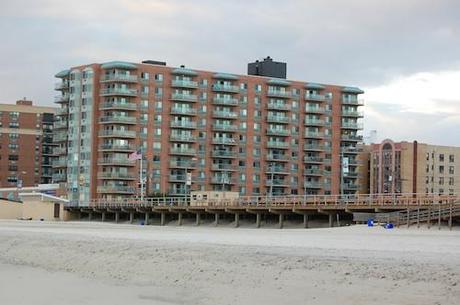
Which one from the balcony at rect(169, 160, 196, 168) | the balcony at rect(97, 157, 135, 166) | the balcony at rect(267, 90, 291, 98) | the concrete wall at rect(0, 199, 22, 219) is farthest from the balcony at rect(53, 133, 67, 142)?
the balcony at rect(267, 90, 291, 98)

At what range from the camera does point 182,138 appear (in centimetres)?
14112

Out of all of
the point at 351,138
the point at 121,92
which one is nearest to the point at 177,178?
the point at 121,92

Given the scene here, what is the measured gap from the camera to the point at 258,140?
149 meters

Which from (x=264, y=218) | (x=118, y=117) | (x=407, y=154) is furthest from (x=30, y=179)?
(x=264, y=218)

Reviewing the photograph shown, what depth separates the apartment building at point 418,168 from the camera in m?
173

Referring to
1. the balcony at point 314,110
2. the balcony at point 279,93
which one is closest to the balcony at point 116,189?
the balcony at point 279,93

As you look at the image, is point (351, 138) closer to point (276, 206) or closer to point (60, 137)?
point (60, 137)

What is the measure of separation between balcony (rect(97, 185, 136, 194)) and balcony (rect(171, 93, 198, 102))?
19.3m

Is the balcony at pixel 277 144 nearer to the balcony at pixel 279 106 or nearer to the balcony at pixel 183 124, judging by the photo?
the balcony at pixel 279 106

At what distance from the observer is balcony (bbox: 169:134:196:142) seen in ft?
460

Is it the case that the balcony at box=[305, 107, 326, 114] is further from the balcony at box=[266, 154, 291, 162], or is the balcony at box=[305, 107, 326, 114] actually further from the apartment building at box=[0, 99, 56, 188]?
the apartment building at box=[0, 99, 56, 188]

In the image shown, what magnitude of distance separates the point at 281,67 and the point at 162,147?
34910 millimetres

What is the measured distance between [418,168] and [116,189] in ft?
251

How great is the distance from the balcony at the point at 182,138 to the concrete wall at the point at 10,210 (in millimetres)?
32766
